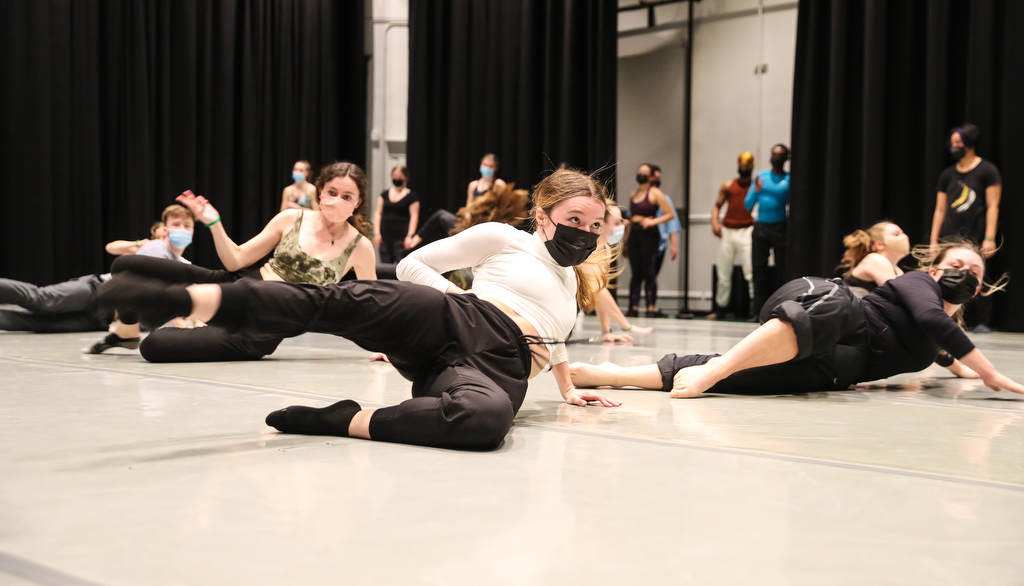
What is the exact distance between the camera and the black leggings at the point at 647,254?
740cm

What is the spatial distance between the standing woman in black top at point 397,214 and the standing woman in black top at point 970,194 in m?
4.34

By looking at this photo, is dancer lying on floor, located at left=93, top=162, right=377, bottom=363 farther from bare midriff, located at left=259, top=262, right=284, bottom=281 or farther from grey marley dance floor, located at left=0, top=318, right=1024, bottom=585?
grey marley dance floor, located at left=0, top=318, right=1024, bottom=585

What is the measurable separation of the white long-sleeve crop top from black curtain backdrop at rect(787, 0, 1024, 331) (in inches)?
194

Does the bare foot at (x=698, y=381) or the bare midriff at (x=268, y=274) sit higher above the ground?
the bare midriff at (x=268, y=274)

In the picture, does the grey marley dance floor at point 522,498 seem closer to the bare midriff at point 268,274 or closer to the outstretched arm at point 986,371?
the outstretched arm at point 986,371

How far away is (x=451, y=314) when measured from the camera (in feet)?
5.74

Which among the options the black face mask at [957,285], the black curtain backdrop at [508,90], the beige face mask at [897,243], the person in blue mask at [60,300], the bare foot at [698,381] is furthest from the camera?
the black curtain backdrop at [508,90]

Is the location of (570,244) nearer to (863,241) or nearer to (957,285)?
(957,285)

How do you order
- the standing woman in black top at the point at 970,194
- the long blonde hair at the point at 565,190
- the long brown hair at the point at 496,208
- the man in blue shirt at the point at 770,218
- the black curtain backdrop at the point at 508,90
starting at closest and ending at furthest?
the long blonde hair at the point at 565,190 → the long brown hair at the point at 496,208 → the standing woman in black top at the point at 970,194 → the man in blue shirt at the point at 770,218 → the black curtain backdrop at the point at 508,90

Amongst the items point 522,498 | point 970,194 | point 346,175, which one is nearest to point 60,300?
point 346,175

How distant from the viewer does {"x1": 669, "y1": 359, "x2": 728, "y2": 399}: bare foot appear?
7.93ft

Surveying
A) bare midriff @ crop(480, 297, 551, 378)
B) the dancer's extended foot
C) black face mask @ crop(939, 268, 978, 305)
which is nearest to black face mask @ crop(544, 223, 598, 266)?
bare midriff @ crop(480, 297, 551, 378)

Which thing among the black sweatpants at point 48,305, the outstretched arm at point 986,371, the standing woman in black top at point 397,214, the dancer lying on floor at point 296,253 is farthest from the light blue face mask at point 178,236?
the outstretched arm at point 986,371

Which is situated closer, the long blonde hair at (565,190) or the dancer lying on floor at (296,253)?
the long blonde hair at (565,190)
